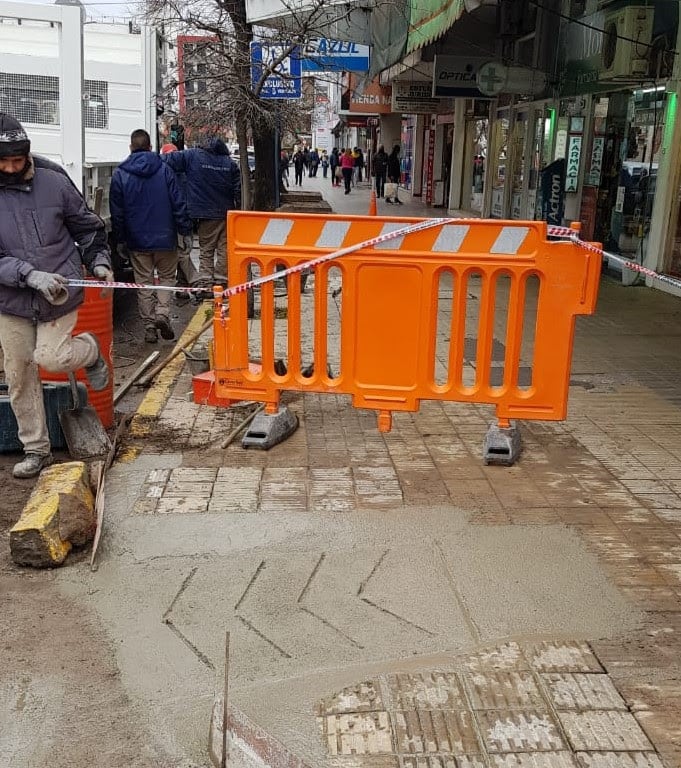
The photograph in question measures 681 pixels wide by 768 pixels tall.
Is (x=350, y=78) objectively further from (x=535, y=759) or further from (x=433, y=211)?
(x=535, y=759)

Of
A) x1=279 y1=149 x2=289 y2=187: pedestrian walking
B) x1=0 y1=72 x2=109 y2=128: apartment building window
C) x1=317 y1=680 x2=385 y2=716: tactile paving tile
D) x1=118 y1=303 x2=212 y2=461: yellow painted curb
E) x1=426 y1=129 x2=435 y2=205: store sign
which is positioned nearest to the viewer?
x1=317 y1=680 x2=385 y2=716: tactile paving tile

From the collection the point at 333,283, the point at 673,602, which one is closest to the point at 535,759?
the point at 673,602

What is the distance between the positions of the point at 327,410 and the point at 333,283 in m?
6.28

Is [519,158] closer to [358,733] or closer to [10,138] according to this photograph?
[10,138]

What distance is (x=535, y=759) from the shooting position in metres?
2.69

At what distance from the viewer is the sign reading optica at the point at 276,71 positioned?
32.2 feet

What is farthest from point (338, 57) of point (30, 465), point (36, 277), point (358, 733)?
point (358, 733)

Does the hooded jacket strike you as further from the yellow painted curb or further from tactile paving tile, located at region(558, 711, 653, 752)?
tactile paving tile, located at region(558, 711, 653, 752)

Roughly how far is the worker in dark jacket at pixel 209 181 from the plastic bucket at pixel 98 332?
4.59 metres

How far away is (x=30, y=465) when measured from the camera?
4.94 meters

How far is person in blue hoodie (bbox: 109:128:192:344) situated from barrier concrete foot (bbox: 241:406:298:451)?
3.39m

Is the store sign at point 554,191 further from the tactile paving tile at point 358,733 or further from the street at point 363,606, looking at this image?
the tactile paving tile at point 358,733

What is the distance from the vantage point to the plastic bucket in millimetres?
5520

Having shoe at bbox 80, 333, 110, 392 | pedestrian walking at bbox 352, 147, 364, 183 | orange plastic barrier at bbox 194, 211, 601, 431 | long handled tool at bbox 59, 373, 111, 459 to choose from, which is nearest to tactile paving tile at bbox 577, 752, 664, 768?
orange plastic barrier at bbox 194, 211, 601, 431
